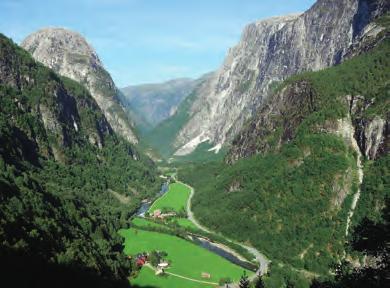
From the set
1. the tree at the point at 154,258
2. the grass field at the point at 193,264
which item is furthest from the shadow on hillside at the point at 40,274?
the tree at the point at 154,258

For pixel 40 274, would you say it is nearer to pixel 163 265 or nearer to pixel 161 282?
pixel 161 282

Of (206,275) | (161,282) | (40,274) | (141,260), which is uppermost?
(40,274)

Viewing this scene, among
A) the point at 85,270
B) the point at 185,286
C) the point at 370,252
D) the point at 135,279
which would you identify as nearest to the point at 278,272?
the point at 185,286

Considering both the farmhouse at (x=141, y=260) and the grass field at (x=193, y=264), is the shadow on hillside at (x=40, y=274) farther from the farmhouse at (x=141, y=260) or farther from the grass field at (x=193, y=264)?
the farmhouse at (x=141, y=260)

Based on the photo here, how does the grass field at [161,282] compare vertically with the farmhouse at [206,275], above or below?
above

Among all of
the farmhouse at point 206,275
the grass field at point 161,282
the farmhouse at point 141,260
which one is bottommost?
the farmhouse at point 206,275

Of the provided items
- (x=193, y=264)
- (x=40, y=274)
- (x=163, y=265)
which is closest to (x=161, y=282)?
(x=163, y=265)

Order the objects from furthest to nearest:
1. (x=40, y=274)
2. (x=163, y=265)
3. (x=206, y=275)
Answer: (x=163, y=265), (x=206, y=275), (x=40, y=274)

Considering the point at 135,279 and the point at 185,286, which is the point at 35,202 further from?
the point at 185,286

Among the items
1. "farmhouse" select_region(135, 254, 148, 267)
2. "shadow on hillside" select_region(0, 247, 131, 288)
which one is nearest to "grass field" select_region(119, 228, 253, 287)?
"farmhouse" select_region(135, 254, 148, 267)

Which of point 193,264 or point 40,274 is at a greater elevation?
point 40,274
